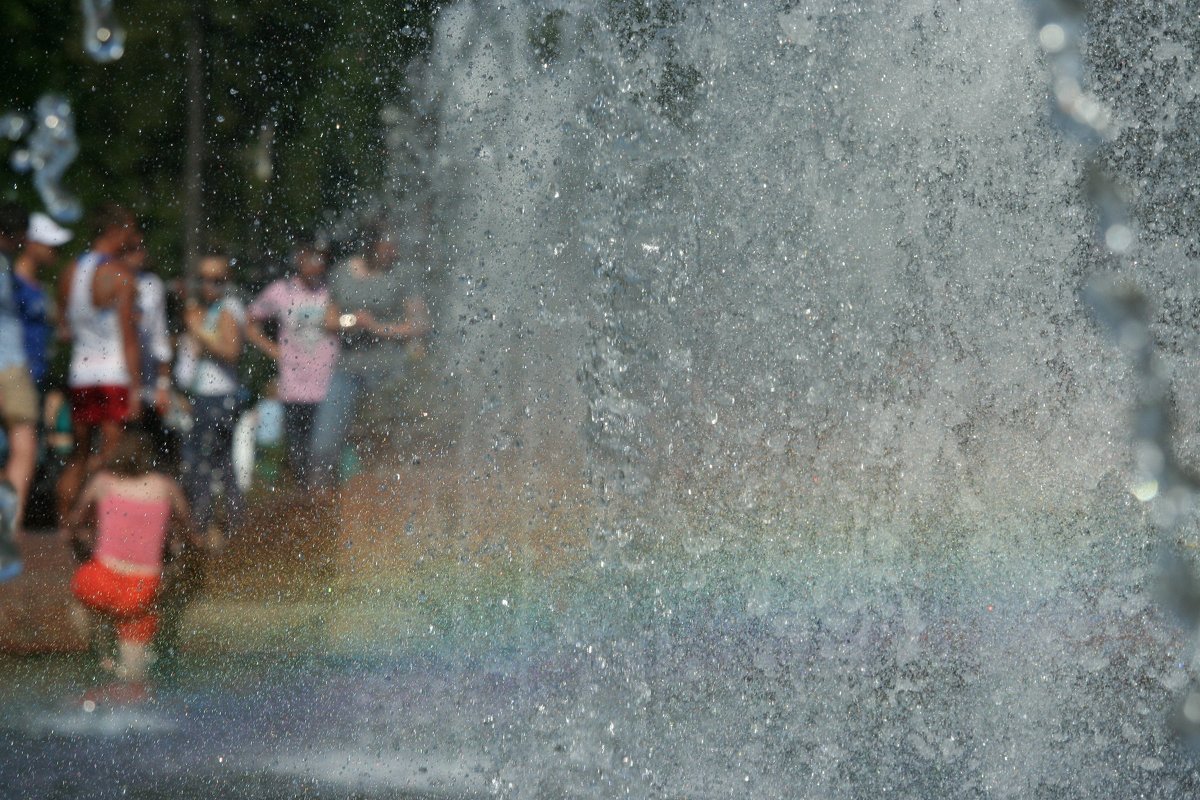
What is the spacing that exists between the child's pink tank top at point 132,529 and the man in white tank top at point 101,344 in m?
0.12

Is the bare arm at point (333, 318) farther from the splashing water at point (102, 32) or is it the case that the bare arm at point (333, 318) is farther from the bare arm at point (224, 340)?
the splashing water at point (102, 32)

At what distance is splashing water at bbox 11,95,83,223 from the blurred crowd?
0.08 m

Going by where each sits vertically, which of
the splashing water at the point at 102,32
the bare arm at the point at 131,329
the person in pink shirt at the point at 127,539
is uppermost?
the splashing water at the point at 102,32

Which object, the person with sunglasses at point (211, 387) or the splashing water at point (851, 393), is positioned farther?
the person with sunglasses at point (211, 387)

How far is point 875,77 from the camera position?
9.30 ft

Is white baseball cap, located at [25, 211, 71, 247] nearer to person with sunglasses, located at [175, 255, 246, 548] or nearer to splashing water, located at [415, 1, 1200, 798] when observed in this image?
person with sunglasses, located at [175, 255, 246, 548]

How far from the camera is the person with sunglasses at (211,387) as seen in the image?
3205mm

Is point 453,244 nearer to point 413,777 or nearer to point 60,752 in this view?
point 413,777

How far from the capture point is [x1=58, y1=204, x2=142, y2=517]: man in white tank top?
3.39 metres

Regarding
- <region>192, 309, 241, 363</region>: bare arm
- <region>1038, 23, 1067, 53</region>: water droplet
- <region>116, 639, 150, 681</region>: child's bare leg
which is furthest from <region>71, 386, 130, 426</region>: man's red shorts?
<region>1038, 23, 1067, 53</region>: water droplet

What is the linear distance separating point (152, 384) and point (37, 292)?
1.73 feet

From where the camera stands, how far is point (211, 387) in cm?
325

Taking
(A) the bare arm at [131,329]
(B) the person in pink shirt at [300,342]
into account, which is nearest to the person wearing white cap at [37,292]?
(A) the bare arm at [131,329]

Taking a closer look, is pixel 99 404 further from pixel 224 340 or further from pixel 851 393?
pixel 851 393
